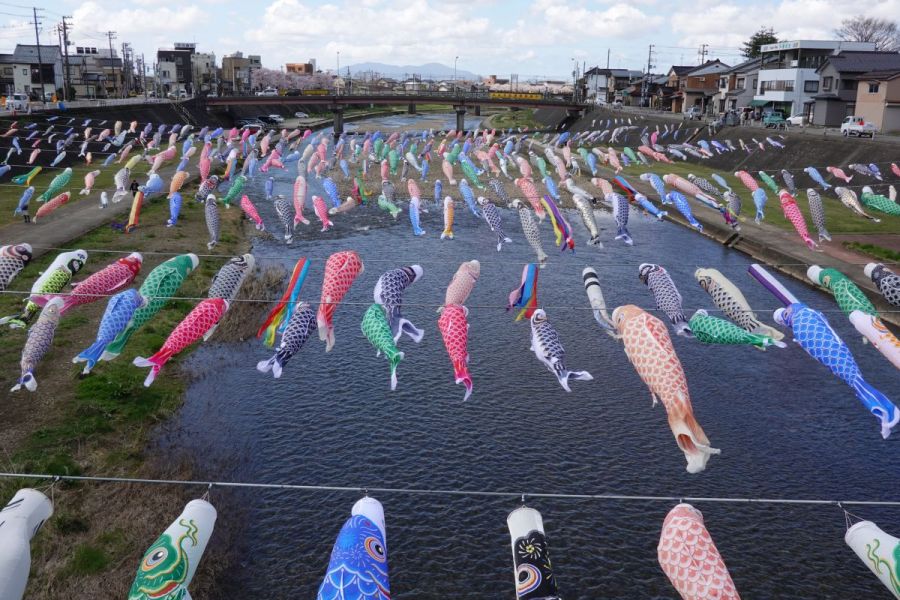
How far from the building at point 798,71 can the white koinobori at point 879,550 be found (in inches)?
3130

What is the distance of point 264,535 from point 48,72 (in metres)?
117

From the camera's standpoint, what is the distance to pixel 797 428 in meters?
20.1

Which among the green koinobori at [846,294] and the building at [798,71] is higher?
the building at [798,71]

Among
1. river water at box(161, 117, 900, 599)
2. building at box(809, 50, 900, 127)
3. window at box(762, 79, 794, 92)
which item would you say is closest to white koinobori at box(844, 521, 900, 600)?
river water at box(161, 117, 900, 599)

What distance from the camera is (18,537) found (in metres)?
8.86

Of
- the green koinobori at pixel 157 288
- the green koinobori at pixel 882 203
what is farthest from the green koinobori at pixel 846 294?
the green koinobori at pixel 882 203

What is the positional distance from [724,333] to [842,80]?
73.0 meters

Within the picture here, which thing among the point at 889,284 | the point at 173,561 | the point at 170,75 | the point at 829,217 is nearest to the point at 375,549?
the point at 173,561

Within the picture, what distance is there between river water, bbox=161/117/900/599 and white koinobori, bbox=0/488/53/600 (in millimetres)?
5832

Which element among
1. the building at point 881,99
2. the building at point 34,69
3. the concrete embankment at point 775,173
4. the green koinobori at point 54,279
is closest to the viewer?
the green koinobori at point 54,279

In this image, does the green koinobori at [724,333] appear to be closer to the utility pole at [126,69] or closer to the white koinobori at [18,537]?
the white koinobori at [18,537]

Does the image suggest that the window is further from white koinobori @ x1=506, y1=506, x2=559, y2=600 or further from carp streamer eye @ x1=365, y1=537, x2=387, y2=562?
carp streamer eye @ x1=365, y1=537, x2=387, y2=562

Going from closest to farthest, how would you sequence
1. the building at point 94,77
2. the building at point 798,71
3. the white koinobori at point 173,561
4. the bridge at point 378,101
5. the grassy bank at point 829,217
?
the white koinobori at point 173,561 → the grassy bank at point 829,217 → the building at point 798,71 → the bridge at point 378,101 → the building at point 94,77

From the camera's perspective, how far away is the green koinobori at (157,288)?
13.8 m
